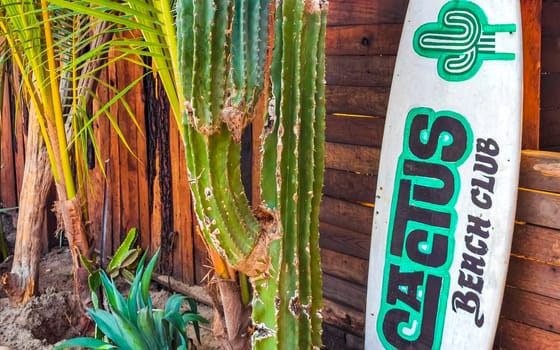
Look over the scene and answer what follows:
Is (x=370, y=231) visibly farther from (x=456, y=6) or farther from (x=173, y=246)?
(x=173, y=246)

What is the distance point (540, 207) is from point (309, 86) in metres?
1.05

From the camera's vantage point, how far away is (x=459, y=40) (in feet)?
7.56

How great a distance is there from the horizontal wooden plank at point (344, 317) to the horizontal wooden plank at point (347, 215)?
414 millimetres

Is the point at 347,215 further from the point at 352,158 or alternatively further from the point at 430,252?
the point at 430,252

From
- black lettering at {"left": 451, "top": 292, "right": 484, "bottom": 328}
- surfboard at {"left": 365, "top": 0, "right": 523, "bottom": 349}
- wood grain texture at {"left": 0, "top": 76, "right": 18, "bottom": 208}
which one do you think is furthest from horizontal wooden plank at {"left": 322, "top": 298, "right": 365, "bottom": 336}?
wood grain texture at {"left": 0, "top": 76, "right": 18, "bottom": 208}

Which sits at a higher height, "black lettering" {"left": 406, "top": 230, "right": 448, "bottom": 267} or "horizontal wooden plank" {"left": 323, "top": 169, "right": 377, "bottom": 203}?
"horizontal wooden plank" {"left": 323, "top": 169, "right": 377, "bottom": 203}

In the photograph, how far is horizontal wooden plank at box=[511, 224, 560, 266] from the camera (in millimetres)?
2225

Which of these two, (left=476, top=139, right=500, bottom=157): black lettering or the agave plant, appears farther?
(left=476, top=139, right=500, bottom=157): black lettering

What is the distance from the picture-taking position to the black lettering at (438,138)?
2.33m

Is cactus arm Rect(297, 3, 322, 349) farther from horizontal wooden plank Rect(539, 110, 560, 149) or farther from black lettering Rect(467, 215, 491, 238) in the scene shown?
horizontal wooden plank Rect(539, 110, 560, 149)

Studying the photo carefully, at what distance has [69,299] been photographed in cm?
353

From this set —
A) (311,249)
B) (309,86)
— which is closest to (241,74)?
(309,86)

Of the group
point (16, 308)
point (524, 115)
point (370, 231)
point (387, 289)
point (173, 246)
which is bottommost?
point (16, 308)

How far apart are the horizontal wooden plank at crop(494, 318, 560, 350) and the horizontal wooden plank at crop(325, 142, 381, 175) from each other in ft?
2.86
